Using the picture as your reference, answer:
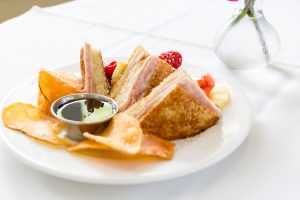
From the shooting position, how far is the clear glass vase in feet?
6.27

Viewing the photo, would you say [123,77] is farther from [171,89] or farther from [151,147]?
[151,147]

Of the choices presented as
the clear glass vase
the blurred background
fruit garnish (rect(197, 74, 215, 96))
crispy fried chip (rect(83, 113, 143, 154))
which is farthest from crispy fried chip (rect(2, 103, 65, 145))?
the blurred background

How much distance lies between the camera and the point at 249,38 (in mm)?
1906

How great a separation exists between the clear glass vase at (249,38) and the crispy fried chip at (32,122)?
0.86m

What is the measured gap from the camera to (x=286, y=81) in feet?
6.28

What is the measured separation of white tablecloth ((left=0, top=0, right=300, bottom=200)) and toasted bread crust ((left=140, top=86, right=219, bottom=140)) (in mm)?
139

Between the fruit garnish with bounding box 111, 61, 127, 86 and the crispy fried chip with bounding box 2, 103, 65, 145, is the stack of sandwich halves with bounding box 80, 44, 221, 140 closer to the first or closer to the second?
the fruit garnish with bounding box 111, 61, 127, 86

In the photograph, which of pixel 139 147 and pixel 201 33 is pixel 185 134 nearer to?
pixel 139 147

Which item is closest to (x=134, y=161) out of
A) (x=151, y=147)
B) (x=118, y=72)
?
(x=151, y=147)

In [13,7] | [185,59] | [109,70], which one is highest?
[109,70]

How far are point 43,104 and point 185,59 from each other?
32.2 inches

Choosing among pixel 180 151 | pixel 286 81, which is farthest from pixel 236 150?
pixel 286 81

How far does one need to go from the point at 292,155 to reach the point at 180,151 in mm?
373

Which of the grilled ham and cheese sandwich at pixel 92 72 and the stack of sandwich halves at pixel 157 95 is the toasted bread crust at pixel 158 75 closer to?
the stack of sandwich halves at pixel 157 95
